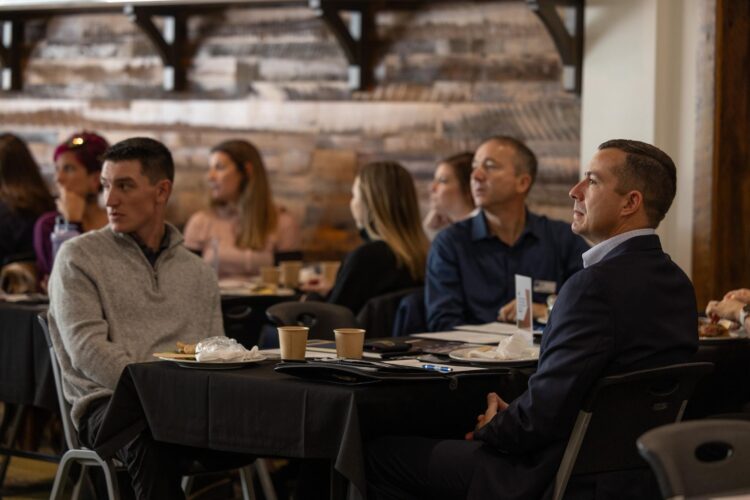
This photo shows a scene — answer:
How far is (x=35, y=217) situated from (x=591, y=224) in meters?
4.02

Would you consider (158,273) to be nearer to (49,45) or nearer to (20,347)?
(20,347)

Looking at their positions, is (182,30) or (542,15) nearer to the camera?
(542,15)

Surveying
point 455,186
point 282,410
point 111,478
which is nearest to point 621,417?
point 282,410

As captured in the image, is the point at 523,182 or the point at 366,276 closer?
the point at 523,182

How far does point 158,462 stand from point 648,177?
1.43 meters

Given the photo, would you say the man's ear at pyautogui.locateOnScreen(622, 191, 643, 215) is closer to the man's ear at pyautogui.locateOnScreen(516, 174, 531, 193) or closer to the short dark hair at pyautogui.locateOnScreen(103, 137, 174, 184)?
the short dark hair at pyautogui.locateOnScreen(103, 137, 174, 184)

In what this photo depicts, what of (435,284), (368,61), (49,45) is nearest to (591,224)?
(435,284)

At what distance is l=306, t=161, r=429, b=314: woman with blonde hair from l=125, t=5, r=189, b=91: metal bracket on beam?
2100 mm

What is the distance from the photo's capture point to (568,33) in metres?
5.87

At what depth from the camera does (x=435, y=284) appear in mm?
4664

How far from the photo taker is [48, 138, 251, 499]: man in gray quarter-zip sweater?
3426mm

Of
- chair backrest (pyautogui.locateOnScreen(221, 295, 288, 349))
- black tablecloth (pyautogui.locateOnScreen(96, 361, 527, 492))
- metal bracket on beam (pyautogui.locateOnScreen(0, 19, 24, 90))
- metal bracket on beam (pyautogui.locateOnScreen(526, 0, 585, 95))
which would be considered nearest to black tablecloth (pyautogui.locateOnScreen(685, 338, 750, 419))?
black tablecloth (pyautogui.locateOnScreen(96, 361, 527, 492))

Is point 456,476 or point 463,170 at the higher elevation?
point 463,170

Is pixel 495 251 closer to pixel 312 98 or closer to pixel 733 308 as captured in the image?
pixel 733 308
